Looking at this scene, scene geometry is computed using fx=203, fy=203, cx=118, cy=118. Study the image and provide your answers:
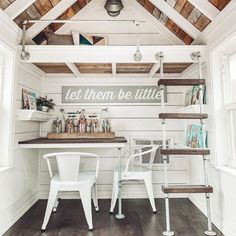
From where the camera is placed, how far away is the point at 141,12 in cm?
280

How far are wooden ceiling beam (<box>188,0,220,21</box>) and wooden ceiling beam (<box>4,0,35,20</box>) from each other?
1658mm

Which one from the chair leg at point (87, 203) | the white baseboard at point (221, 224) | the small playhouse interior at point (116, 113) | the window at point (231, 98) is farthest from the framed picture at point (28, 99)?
the white baseboard at point (221, 224)

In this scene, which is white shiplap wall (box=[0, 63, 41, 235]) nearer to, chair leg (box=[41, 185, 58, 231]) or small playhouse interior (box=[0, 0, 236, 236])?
small playhouse interior (box=[0, 0, 236, 236])

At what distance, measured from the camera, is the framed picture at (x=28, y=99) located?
2.62m

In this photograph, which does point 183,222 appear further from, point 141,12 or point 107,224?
point 141,12

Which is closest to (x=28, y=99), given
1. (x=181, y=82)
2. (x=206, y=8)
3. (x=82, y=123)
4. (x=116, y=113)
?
(x=82, y=123)

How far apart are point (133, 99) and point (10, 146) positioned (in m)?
1.89

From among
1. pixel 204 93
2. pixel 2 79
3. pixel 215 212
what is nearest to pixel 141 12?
pixel 204 93

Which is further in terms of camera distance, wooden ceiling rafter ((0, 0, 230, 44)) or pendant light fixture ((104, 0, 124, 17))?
pendant light fixture ((104, 0, 124, 17))

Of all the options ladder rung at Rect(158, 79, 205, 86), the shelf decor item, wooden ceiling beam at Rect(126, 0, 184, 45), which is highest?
wooden ceiling beam at Rect(126, 0, 184, 45)

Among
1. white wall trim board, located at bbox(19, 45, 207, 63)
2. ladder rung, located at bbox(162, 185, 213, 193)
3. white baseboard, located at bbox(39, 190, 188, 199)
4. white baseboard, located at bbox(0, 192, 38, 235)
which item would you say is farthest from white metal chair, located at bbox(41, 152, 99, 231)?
white wall trim board, located at bbox(19, 45, 207, 63)

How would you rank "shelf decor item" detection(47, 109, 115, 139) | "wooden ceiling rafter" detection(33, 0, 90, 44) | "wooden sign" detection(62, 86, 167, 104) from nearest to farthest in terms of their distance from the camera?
"wooden ceiling rafter" detection(33, 0, 90, 44) < "shelf decor item" detection(47, 109, 115, 139) < "wooden sign" detection(62, 86, 167, 104)

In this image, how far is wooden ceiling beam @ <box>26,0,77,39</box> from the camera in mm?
2404

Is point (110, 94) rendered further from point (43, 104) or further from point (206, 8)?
point (206, 8)
